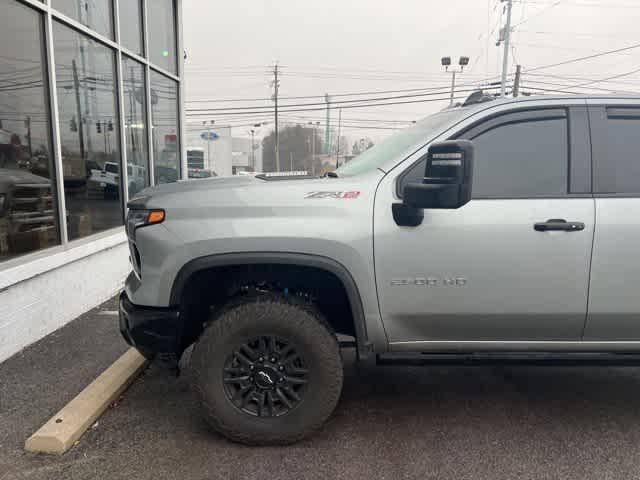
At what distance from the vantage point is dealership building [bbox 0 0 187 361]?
4297mm

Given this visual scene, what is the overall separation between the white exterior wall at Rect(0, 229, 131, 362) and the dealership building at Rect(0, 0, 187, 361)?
1cm

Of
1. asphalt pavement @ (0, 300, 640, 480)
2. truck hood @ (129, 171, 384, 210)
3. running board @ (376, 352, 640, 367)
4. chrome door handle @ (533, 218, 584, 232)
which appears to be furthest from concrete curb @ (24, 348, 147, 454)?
chrome door handle @ (533, 218, 584, 232)

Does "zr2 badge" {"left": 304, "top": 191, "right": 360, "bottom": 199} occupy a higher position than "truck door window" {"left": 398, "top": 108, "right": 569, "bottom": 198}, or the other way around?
"truck door window" {"left": 398, "top": 108, "right": 569, "bottom": 198}

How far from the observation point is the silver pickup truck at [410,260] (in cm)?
256

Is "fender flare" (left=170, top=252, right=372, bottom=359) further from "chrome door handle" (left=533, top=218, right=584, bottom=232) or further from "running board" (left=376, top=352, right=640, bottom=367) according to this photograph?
"chrome door handle" (left=533, top=218, right=584, bottom=232)

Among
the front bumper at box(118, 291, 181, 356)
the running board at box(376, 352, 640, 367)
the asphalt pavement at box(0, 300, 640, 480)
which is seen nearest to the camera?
the asphalt pavement at box(0, 300, 640, 480)

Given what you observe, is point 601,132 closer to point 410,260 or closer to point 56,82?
point 410,260

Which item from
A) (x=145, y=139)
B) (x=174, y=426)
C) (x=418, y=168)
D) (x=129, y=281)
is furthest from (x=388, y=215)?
(x=145, y=139)

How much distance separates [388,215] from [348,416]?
1387mm

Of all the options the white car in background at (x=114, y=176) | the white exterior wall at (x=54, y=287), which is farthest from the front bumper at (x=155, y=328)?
the white car in background at (x=114, y=176)

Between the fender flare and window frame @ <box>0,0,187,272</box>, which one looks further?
window frame @ <box>0,0,187,272</box>

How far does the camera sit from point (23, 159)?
180 inches

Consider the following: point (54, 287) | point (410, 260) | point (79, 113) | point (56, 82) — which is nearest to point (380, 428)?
point (410, 260)

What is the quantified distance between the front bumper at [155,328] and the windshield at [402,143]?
55.2 inches
